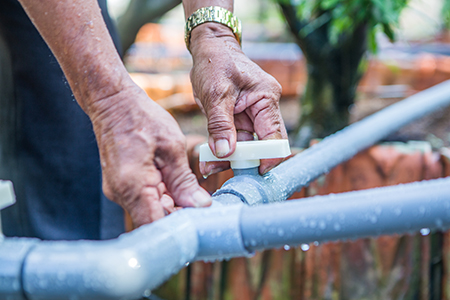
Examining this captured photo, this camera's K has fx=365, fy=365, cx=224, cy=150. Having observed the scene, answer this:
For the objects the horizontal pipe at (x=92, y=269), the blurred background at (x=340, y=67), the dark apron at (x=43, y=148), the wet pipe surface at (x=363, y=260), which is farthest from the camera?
the blurred background at (x=340, y=67)

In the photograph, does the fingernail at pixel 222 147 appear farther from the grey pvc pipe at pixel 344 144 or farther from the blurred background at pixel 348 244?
the blurred background at pixel 348 244

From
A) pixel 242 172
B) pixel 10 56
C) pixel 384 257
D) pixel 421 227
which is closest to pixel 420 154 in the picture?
pixel 384 257

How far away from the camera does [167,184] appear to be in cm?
58

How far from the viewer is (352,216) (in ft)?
1.50

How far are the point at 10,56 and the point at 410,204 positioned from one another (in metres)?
1.14

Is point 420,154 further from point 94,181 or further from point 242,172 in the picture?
point 94,181

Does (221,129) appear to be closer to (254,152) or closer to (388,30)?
(254,152)

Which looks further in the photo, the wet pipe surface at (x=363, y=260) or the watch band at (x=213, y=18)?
the wet pipe surface at (x=363, y=260)

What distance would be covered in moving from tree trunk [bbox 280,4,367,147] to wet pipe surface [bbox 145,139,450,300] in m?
0.83

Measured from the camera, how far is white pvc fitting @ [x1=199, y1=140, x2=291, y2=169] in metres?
0.72

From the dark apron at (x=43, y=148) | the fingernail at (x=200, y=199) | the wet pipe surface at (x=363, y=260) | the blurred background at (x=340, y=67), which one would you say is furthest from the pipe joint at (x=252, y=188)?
the blurred background at (x=340, y=67)

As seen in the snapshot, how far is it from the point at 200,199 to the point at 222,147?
18 cm

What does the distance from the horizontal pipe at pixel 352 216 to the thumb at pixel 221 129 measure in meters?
0.25

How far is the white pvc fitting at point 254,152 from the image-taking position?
722 mm
